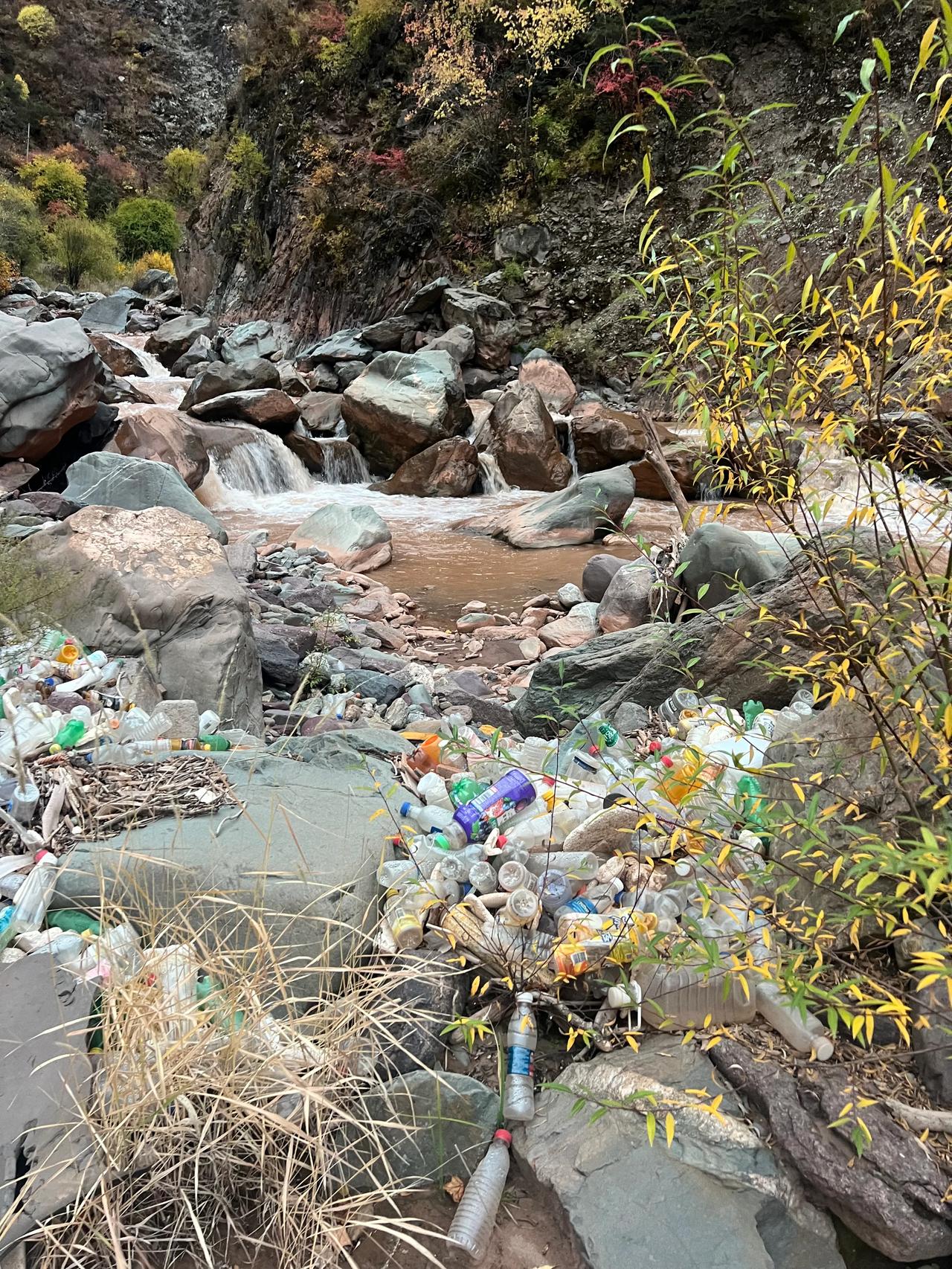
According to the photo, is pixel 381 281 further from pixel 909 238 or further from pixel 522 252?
pixel 909 238

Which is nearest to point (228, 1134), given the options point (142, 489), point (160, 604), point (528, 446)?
point (160, 604)

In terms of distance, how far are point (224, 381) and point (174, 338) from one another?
14.5 ft

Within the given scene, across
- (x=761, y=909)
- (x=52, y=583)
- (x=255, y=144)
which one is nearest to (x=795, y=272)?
(x=52, y=583)

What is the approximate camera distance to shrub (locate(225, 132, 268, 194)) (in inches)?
Result: 711

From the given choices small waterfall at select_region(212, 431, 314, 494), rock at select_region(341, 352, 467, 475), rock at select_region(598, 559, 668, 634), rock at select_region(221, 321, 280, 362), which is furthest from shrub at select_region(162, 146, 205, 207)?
rock at select_region(598, 559, 668, 634)

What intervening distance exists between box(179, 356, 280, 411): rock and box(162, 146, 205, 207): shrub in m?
23.8

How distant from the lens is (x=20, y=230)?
20250mm

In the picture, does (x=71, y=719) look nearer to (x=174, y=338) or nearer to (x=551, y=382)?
(x=551, y=382)

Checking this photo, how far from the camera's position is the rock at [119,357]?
506 inches

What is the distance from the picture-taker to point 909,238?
1.17 m

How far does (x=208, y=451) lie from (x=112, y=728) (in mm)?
7513

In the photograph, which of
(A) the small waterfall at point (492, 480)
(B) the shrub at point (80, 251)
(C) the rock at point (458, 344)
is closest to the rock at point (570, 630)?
(A) the small waterfall at point (492, 480)

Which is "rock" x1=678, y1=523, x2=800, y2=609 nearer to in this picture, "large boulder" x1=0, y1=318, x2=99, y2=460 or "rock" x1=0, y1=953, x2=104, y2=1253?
"rock" x1=0, y1=953, x2=104, y2=1253

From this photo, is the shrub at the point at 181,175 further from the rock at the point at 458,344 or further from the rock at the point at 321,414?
the rock at the point at 321,414
